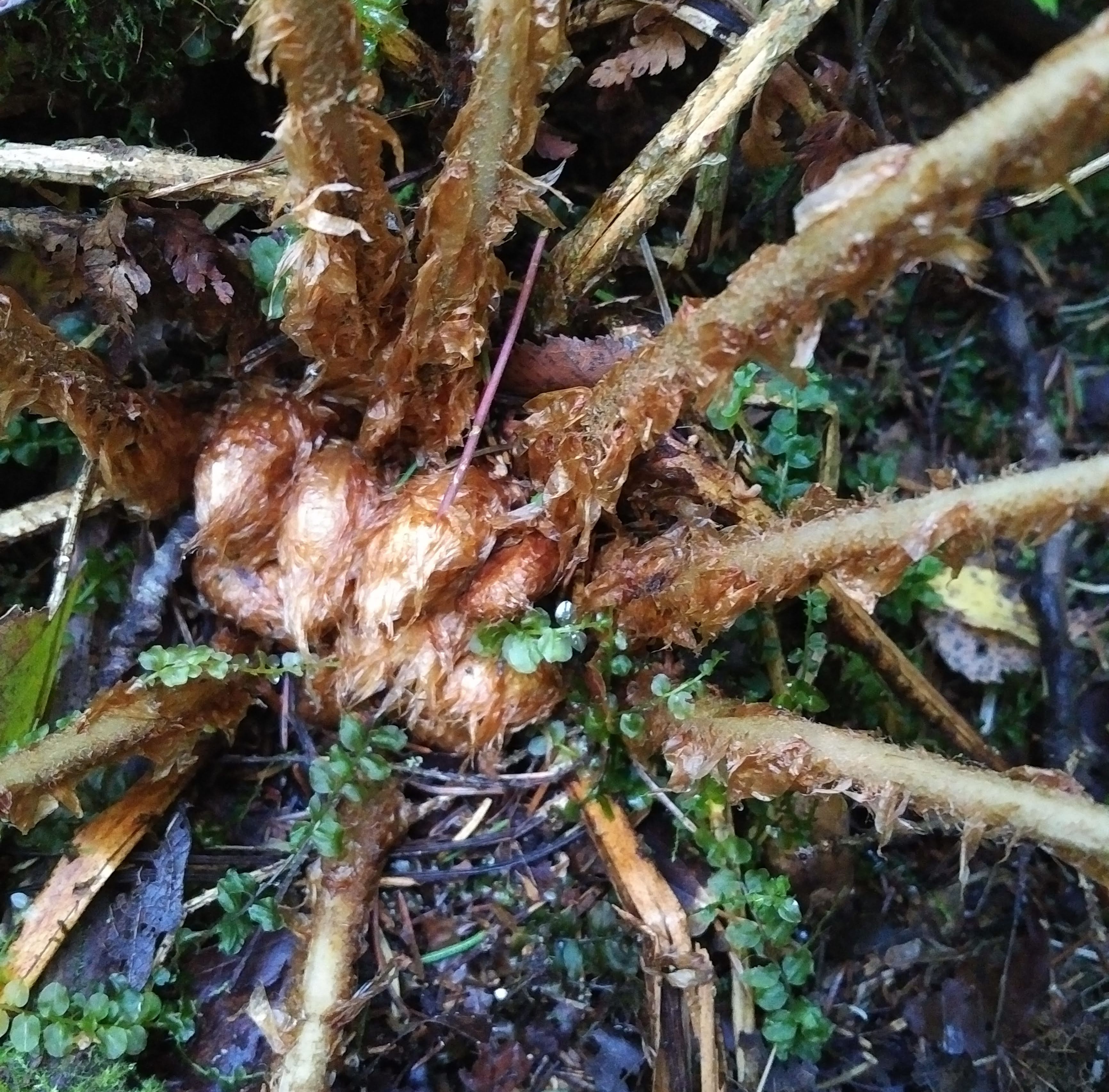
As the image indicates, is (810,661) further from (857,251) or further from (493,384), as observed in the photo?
(857,251)

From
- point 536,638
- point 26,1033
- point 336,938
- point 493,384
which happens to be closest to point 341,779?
point 336,938

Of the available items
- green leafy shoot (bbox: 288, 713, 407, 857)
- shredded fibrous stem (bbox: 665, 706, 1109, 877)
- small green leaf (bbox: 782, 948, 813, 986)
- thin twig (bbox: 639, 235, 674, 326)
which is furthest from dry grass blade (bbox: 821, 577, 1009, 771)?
green leafy shoot (bbox: 288, 713, 407, 857)

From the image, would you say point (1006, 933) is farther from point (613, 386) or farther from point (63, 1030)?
point (63, 1030)

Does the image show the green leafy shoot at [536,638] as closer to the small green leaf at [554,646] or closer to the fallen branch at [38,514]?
the small green leaf at [554,646]

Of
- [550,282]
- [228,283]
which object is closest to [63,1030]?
[228,283]

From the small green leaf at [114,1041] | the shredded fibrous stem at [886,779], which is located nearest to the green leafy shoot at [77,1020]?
the small green leaf at [114,1041]

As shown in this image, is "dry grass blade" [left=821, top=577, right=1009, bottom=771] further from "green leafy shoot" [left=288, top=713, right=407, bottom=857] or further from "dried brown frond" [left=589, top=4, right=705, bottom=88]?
"dried brown frond" [left=589, top=4, right=705, bottom=88]
